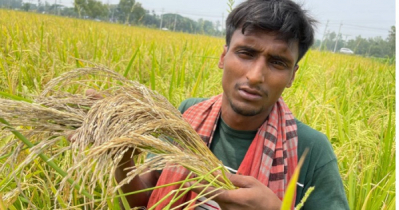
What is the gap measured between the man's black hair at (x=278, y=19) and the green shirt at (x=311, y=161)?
0.35 metres

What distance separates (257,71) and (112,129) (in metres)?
0.58

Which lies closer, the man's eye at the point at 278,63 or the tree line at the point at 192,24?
the man's eye at the point at 278,63

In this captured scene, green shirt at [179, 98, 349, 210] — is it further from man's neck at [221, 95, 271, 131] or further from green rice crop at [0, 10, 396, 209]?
green rice crop at [0, 10, 396, 209]

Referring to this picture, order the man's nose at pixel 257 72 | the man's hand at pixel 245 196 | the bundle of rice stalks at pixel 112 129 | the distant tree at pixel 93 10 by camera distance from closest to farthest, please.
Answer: the bundle of rice stalks at pixel 112 129
the man's hand at pixel 245 196
the man's nose at pixel 257 72
the distant tree at pixel 93 10

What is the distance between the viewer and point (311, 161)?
1344mm

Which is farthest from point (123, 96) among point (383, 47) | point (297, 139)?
point (383, 47)

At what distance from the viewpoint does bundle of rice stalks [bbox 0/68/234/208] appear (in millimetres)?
805

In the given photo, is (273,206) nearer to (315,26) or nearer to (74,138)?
A: (74,138)

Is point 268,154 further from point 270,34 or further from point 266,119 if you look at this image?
point 270,34

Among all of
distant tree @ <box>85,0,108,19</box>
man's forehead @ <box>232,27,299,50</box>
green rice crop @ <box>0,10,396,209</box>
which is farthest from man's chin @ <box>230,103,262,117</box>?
distant tree @ <box>85,0,108,19</box>

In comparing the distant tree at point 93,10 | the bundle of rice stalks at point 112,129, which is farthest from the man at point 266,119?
the distant tree at point 93,10

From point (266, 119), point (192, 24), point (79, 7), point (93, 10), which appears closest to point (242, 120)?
point (266, 119)

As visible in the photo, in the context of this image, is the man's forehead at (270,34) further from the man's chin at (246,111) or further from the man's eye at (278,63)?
the man's chin at (246,111)

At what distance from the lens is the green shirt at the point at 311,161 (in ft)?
4.23
